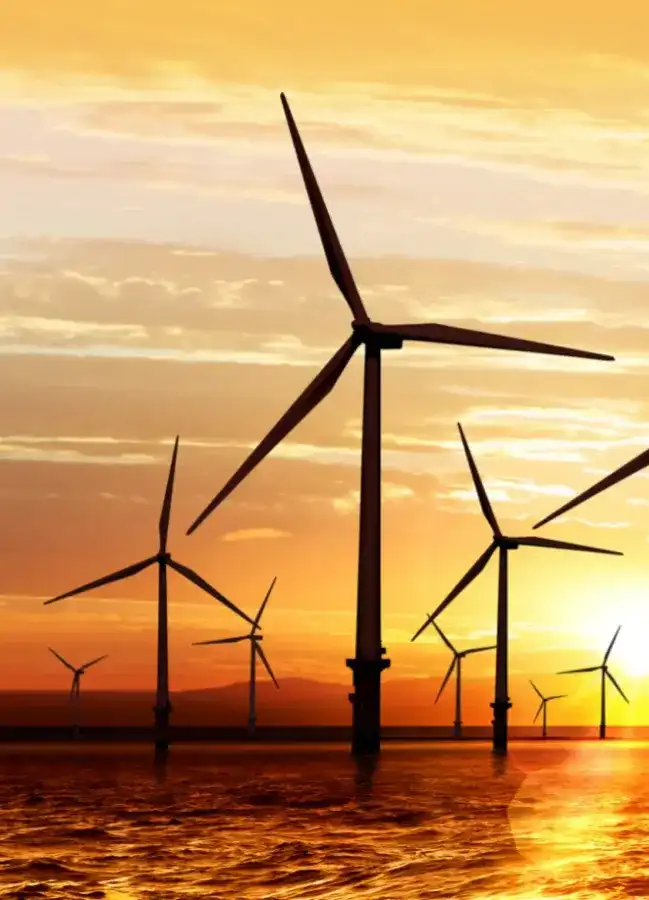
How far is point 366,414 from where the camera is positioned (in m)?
87.4

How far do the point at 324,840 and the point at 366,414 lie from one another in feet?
121

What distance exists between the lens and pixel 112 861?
4675cm

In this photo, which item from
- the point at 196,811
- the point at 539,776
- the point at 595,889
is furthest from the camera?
the point at 539,776

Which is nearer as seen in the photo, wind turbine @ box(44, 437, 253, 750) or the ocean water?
the ocean water

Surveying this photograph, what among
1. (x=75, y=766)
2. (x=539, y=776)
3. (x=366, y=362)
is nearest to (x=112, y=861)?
(x=366, y=362)

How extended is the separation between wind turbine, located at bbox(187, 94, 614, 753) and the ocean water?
4971 millimetres

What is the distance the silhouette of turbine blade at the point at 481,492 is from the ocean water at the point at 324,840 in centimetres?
3298

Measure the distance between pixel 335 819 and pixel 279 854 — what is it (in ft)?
49.6

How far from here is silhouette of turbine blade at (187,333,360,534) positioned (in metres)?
81.9

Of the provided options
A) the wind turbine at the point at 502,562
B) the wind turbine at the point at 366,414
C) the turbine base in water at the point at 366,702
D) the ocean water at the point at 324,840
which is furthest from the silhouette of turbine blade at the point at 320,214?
the wind turbine at the point at 502,562

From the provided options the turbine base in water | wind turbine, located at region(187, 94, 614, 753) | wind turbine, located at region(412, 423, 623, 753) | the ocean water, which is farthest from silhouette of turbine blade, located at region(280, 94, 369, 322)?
wind turbine, located at region(412, 423, 623, 753)

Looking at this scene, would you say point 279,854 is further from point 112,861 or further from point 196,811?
point 196,811

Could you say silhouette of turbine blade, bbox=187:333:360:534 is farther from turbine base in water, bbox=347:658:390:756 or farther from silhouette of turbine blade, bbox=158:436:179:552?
silhouette of turbine blade, bbox=158:436:179:552

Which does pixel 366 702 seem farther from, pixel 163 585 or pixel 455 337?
pixel 163 585
